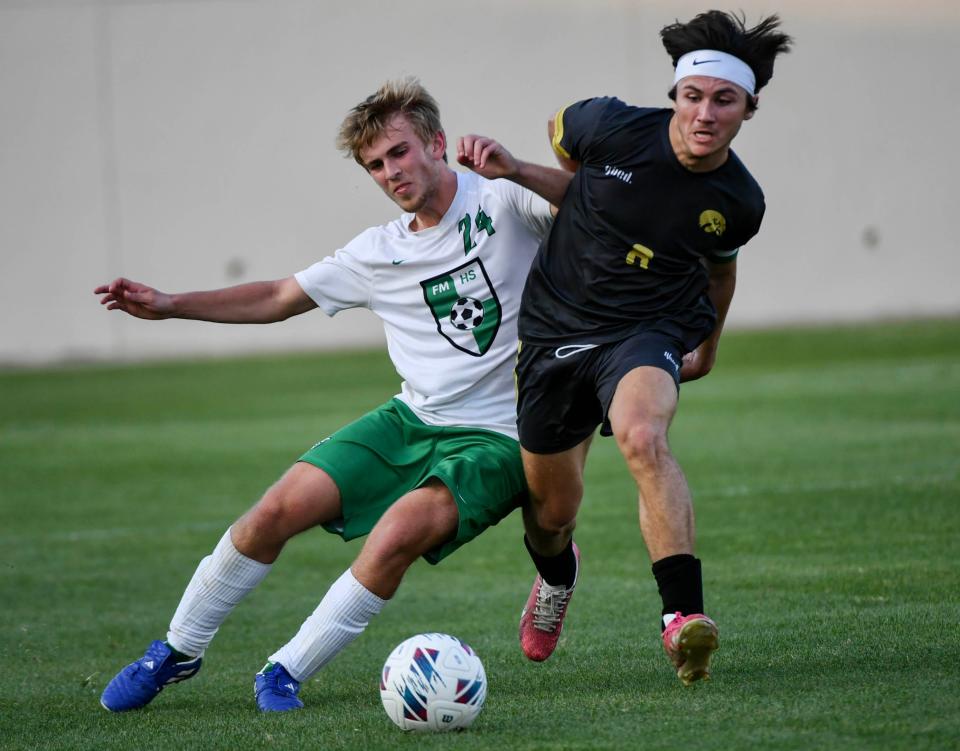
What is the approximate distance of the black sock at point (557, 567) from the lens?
5434mm

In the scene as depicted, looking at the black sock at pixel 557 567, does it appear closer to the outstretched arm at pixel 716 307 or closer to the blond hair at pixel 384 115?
the outstretched arm at pixel 716 307

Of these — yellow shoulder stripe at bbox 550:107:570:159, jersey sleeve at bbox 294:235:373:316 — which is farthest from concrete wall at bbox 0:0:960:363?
yellow shoulder stripe at bbox 550:107:570:159

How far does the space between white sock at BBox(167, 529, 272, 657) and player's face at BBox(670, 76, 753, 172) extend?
2042 millimetres

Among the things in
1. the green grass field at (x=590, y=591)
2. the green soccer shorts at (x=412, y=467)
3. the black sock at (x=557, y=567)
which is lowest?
the green grass field at (x=590, y=591)

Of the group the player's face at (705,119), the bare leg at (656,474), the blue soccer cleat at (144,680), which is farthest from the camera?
the blue soccer cleat at (144,680)

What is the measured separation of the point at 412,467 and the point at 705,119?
1.59 m

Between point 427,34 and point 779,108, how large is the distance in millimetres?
6426

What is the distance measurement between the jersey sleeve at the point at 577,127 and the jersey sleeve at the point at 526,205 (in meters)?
0.19

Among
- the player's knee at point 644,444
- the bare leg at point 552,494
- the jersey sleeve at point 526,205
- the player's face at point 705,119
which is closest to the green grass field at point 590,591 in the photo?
the bare leg at point 552,494

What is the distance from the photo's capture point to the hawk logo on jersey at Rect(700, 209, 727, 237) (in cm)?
474

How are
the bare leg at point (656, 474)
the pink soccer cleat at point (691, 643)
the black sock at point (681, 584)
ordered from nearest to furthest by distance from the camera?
the pink soccer cleat at point (691, 643), the black sock at point (681, 584), the bare leg at point (656, 474)

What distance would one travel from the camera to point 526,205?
17.0ft

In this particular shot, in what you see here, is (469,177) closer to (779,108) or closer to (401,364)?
(401,364)

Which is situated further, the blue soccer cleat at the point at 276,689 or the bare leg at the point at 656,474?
the blue soccer cleat at the point at 276,689
